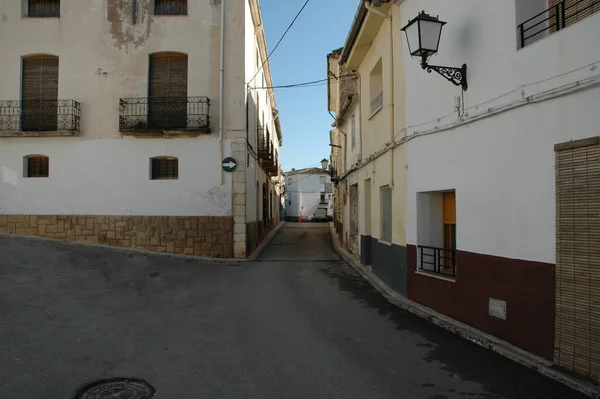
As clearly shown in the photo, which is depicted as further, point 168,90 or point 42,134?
point 168,90

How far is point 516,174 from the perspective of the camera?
4789 mm

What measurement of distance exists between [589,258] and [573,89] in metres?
1.55

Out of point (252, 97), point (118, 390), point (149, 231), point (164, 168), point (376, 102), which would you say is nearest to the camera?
point (118, 390)

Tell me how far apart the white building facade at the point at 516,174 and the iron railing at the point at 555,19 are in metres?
0.02

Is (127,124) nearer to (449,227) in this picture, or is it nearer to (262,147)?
(262,147)

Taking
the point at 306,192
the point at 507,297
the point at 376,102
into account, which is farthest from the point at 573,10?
the point at 306,192

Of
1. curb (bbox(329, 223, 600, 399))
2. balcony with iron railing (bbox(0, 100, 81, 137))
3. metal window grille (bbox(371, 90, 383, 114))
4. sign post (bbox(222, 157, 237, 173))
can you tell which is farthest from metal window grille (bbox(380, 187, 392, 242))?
balcony with iron railing (bbox(0, 100, 81, 137))

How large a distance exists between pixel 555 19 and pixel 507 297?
3155mm

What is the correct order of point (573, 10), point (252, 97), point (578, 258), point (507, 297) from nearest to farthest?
point (578, 258) → point (573, 10) → point (507, 297) → point (252, 97)

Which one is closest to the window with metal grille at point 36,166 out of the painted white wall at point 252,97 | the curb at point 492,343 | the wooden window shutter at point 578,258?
the painted white wall at point 252,97

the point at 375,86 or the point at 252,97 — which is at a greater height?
the point at 252,97

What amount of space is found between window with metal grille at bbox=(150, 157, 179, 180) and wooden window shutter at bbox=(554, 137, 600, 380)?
1098 cm

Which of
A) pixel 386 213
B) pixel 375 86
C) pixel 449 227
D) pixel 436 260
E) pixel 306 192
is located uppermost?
pixel 375 86

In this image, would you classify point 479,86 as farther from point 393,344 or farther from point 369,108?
point 369,108
